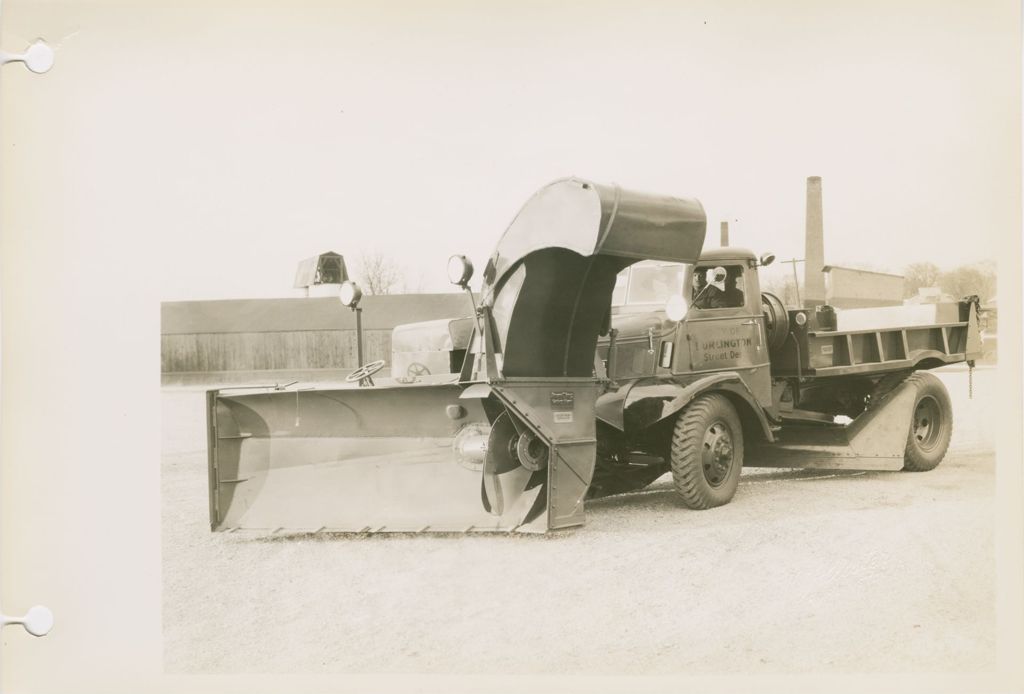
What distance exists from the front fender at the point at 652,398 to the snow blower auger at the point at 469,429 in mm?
647

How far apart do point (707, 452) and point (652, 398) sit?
514 mm

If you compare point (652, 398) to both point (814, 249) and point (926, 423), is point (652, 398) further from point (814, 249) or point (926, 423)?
point (926, 423)

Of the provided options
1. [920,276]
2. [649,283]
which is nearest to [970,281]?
[920,276]

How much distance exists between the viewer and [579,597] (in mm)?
5125

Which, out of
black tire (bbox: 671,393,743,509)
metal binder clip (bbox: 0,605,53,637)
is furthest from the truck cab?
metal binder clip (bbox: 0,605,53,637)

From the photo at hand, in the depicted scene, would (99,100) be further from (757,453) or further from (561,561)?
(757,453)

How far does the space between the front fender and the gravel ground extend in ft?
3.02

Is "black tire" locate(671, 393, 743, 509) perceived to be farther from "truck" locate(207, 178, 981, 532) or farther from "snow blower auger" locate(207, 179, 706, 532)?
"snow blower auger" locate(207, 179, 706, 532)

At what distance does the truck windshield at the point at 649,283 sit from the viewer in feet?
23.1

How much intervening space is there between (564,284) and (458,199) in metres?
0.79

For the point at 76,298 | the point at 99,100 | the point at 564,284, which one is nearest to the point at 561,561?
Result: the point at 564,284

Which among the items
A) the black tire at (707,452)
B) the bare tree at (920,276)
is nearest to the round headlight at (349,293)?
the black tire at (707,452)

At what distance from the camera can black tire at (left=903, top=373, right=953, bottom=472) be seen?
287 inches

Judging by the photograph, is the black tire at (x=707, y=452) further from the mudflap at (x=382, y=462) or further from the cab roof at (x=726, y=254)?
the cab roof at (x=726, y=254)
